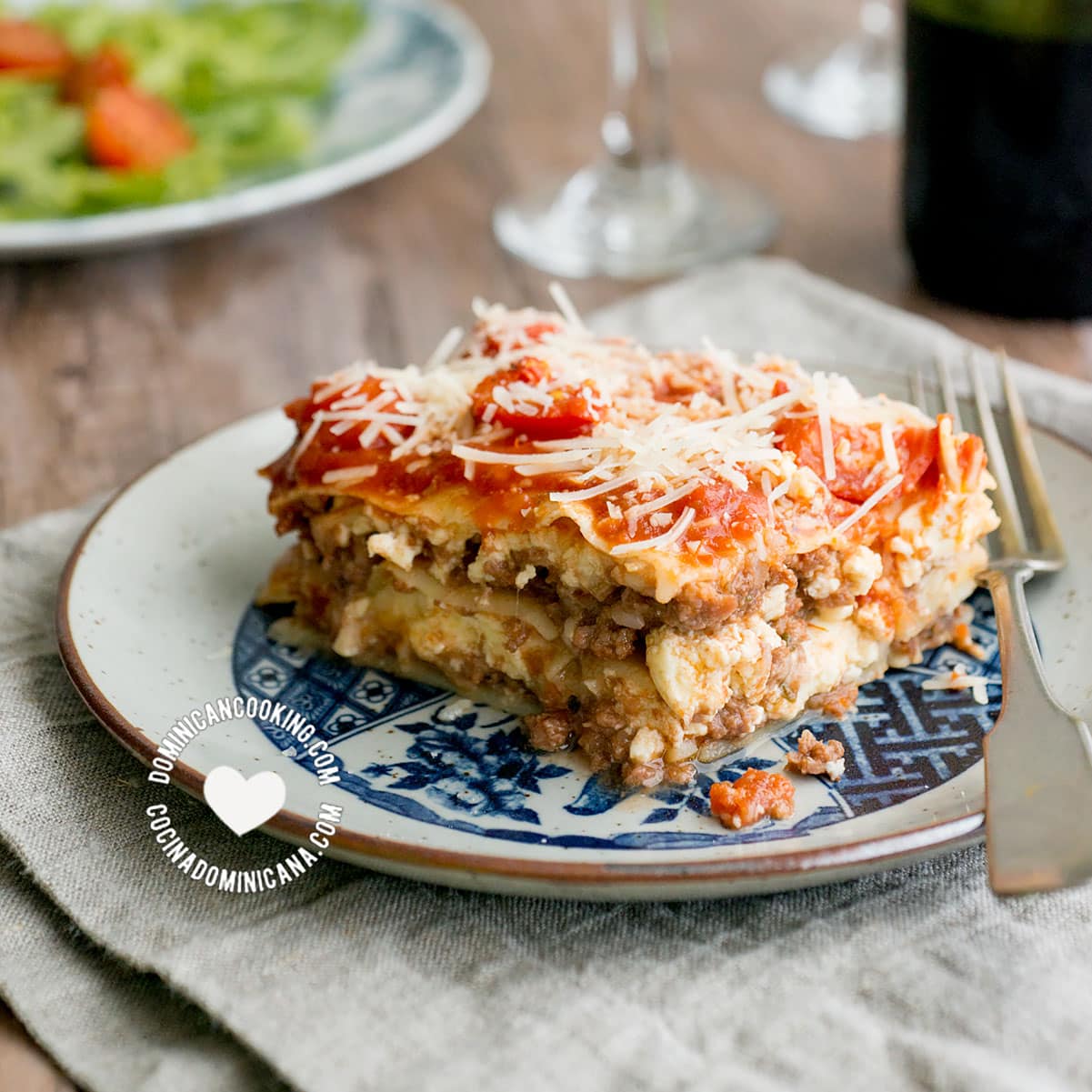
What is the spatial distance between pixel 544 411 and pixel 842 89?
316cm

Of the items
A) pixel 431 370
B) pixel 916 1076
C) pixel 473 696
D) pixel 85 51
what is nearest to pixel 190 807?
pixel 473 696

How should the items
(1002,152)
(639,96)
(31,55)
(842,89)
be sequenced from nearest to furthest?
1. (1002,152)
2. (639,96)
3. (31,55)
4. (842,89)

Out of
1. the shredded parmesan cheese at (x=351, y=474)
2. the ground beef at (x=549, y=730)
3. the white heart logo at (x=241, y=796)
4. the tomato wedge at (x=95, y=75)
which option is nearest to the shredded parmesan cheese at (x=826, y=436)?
the ground beef at (x=549, y=730)

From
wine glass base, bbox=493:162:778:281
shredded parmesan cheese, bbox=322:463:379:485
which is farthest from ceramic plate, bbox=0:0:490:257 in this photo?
shredded parmesan cheese, bbox=322:463:379:485

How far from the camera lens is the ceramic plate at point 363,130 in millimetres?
3441

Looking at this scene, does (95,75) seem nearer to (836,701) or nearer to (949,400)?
(949,400)

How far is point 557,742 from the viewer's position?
1956 mm

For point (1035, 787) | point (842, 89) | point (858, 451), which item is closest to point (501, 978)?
point (1035, 787)

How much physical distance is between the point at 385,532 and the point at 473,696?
256 mm

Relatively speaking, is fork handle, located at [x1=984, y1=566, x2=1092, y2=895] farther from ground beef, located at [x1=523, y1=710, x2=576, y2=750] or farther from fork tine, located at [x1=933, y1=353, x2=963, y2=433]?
fork tine, located at [x1=933, y1=353, x2=963, y2=433]

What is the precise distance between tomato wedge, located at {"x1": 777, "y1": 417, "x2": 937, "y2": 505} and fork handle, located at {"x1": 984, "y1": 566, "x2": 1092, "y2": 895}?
0.29 m

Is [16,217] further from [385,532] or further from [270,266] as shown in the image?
[385,532]

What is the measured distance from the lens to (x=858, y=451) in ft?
6.72

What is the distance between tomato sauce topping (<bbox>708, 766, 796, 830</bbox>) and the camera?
177 centimetres
